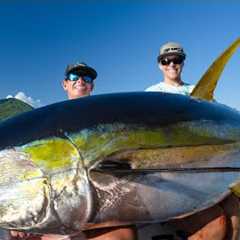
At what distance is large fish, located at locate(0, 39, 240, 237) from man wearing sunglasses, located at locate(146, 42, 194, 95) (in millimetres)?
3126

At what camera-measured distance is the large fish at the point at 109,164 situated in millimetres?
2283

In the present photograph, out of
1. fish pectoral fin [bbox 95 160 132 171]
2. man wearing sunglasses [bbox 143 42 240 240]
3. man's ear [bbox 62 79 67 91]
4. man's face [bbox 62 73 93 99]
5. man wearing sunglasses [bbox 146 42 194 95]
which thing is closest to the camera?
fish pectoral fin [bbox 95 160 132 171]

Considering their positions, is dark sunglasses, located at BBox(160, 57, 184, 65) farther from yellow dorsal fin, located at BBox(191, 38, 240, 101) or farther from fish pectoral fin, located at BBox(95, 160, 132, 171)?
fish pectoral fin, located at BBox(95, 160, 132, 171)

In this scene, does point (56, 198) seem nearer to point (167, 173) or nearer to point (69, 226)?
point (69, 226)

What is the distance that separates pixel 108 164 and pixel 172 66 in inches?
147

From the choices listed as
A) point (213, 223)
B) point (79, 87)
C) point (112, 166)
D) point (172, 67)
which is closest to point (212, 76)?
point (213, 223)

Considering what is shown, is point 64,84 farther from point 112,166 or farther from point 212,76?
point 112,166

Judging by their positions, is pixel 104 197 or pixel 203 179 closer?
pixel 104 197

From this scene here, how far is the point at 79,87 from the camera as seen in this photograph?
531cm

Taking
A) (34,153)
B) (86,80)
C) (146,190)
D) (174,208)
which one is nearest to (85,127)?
(34,153)

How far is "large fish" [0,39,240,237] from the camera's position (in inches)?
89.9

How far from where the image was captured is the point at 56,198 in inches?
89.7

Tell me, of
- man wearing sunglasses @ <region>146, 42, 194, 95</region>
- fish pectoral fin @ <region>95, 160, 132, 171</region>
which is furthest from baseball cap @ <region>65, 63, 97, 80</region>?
fish pectoral fin @ <region>95, 160, 132, 171</region>

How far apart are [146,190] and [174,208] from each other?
0.64 ft
